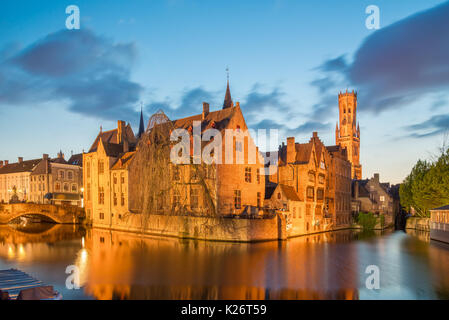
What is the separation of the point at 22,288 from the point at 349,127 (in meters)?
149

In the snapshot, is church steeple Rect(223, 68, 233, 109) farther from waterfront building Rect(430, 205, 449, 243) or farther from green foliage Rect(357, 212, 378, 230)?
waterfront building Rect(430, 205, 449, 243)

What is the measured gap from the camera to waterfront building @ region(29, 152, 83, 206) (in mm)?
77438

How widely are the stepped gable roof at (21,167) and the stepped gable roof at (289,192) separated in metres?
68.1

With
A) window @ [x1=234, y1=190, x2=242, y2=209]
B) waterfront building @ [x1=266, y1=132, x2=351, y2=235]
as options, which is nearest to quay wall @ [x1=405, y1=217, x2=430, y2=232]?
waterfront building @ [x1=266, y1=132, x2=351, y2=235]

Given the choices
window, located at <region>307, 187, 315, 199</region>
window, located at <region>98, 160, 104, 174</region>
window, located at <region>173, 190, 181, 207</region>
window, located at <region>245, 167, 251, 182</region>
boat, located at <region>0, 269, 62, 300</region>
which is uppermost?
window, located at <region>98, 160, 104, 174</region>

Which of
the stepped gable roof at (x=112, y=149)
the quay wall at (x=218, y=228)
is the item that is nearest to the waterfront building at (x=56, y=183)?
the stepped gable roof at (x=112, y=149)

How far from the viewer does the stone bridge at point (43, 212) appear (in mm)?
60562

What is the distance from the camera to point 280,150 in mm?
55781

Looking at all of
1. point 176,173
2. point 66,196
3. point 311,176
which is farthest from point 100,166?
point 311,176

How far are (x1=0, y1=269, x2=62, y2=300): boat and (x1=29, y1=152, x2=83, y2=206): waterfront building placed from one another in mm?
64522

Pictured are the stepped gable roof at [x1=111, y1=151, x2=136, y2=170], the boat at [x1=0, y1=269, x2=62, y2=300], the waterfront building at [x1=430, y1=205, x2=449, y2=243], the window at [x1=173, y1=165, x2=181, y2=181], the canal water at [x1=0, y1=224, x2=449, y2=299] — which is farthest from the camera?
→ the stepped gable roof at [x1=111, y1=151, x2=136, y2=170]

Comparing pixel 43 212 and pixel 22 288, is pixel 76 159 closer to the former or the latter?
pixel 43 212

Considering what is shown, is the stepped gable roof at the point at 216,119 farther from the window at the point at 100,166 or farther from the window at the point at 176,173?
the window at the point at 100,166
